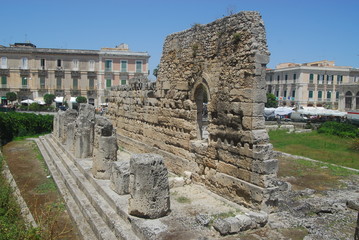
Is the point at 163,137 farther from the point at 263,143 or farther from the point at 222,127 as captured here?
the point at 263,143

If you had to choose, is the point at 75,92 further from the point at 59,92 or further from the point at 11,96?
the point at 11,96

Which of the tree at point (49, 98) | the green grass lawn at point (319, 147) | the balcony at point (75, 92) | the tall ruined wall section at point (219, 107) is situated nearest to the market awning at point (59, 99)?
the tree at point (49, 98)

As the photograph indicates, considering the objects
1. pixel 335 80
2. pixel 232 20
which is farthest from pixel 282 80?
pixel 232 20

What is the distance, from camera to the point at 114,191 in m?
7.63

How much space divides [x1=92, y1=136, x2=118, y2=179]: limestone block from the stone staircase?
226 mm

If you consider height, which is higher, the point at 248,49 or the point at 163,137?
the point at 248,49

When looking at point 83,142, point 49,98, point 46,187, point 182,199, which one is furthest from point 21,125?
point 49,98

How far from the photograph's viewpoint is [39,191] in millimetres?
9180

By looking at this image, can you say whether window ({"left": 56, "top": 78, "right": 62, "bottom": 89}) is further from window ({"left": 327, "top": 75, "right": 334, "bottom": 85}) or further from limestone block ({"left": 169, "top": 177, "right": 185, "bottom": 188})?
window ({"left": 327, "top": 75, "right": 334, "bottom": 85})

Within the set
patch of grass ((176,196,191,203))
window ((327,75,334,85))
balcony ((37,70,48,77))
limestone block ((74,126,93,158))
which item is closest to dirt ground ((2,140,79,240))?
limestone block ((74,126,93,158))

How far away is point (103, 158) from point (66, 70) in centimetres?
3725

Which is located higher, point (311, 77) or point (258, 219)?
point (311, 77)

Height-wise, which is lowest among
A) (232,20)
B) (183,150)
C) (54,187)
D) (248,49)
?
(54,187)

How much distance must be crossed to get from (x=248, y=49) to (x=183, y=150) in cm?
393
